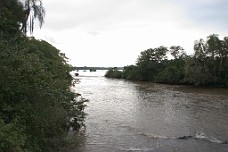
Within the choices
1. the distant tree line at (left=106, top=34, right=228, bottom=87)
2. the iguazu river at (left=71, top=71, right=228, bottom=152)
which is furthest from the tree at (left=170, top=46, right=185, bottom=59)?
the iguazu river at (left=71, top=71, right=228, bottom=152)

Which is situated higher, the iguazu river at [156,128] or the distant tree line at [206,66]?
the distant tree line at [206,66]

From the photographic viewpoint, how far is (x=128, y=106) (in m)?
27.4

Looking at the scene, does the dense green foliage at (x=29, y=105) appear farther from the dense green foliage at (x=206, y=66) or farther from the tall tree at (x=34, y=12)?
the dense green foliage at (x=206, y=66)

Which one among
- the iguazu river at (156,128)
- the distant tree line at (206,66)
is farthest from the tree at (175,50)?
the iguazu river at (156,128)

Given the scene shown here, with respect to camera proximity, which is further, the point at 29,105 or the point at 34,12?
the point at 34,12

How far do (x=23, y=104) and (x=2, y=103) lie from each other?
0.62 metres

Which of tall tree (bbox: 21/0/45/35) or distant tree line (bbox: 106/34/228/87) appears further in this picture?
distant tree line (bbox: 106/34/228/87)

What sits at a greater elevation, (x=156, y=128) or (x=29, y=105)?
(x=29, y=105)

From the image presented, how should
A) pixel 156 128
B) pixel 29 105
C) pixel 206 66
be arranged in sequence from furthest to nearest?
pixel 206 66
pixel 156 128
pixel 29 105

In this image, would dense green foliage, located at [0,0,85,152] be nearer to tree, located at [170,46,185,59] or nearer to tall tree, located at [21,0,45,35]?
tall tree, located at [21,0,45,35]

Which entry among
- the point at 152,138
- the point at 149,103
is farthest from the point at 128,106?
the point at 152,138

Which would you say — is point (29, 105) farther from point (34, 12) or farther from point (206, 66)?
point (206, 66)

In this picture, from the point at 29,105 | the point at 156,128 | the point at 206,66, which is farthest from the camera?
the point at 206,66

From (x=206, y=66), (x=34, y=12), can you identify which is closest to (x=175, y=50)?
(x=206, y=66)
